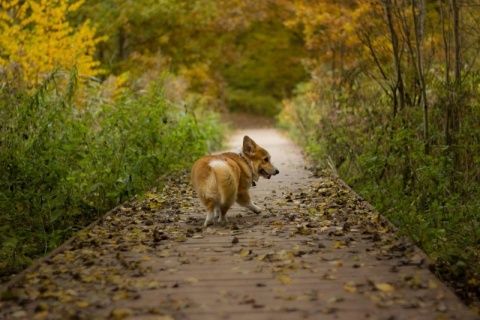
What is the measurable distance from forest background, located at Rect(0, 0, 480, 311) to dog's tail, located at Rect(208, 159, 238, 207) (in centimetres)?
188

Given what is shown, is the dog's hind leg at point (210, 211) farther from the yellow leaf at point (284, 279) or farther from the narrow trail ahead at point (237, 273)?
the yellow leaf at point (284, 279)

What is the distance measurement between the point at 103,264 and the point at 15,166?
2839mm

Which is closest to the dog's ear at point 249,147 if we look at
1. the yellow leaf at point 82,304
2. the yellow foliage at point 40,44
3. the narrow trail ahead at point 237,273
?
the narrow trail ahead at point 237,273

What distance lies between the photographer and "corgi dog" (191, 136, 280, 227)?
7.42m

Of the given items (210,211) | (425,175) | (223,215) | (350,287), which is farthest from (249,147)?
(350,287)

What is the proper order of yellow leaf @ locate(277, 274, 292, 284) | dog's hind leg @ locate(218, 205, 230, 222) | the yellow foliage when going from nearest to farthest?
yellow leaf @ locate(277, 274, 292, 284)
dog's hind leg @ locate(218, 205, 230, 222)
the yellow foliage

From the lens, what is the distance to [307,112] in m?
23.6

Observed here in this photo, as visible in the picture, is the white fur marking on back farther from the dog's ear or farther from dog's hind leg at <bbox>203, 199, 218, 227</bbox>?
the dog's ear

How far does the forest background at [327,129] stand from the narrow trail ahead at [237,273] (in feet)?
2.05

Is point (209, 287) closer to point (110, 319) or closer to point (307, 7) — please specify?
point (110, 319)

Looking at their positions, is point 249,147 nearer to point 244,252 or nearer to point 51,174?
point 51,174

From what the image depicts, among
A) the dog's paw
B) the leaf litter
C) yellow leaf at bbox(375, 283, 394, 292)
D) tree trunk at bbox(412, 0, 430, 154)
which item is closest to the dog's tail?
the leaf litter

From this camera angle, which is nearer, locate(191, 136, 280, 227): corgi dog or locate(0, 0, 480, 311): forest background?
locate(191, 136, 280, 227): corgi dog

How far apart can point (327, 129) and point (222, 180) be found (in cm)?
837
